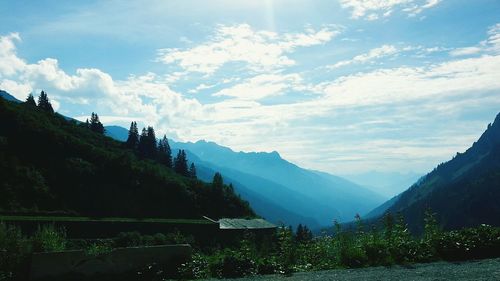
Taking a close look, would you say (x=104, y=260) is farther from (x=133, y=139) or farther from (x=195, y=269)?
(x=133, y=139)

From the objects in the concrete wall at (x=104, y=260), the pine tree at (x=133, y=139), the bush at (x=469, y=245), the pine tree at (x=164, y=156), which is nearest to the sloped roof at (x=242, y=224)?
the pine tree at (x=164, y=156)

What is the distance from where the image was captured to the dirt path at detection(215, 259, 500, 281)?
10.6 m

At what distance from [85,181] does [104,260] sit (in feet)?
375

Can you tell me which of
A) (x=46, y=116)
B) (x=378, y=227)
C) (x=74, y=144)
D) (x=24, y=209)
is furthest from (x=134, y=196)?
(x=378, y=227)

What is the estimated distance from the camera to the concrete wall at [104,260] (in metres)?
10.5

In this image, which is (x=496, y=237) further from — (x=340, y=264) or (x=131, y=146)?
(x=131, y=146)

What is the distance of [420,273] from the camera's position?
11320 millimetres

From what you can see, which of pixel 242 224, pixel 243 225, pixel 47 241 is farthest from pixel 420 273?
pixel 242 224

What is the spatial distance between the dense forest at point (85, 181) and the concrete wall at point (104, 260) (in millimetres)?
93410

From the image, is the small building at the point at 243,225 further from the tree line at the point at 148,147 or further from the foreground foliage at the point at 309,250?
the foreground foliage at the point at 309,250

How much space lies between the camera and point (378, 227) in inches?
626

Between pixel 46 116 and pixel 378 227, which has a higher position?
pixel 46 116

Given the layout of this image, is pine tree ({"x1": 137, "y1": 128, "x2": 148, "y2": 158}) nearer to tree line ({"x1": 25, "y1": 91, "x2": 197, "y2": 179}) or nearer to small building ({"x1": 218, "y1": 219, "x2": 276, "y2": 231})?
tree line ({"x1": 25, "y1": 91, "x2": 197, "y2": 179})

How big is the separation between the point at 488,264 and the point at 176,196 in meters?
118
